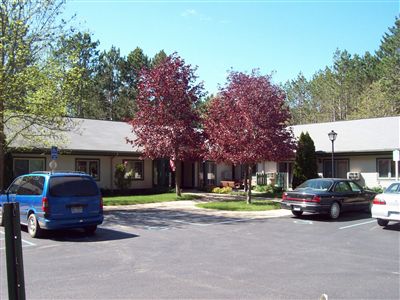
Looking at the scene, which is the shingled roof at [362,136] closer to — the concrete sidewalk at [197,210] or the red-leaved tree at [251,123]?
the red-leaved tree at [251,123]

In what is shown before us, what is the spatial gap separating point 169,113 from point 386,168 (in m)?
13.3

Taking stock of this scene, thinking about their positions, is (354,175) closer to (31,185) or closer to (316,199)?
(316,199)

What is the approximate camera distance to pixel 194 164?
3400 centimetres

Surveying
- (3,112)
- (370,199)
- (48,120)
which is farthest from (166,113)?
(370,199)

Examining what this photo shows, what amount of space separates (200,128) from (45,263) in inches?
773

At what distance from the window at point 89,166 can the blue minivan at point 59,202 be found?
47.0ft

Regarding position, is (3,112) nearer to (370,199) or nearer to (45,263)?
(45,263)

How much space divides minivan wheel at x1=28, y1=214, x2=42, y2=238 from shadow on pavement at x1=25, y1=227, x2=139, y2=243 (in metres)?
0.22

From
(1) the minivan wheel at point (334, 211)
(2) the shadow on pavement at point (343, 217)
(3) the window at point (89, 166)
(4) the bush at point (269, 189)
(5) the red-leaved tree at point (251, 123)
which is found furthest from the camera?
(4) the bush at point (269, 189)

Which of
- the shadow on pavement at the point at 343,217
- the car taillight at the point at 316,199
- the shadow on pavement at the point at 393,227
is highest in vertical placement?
the car taillight at the point at 316,199

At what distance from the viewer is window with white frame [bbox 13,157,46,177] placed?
24.9 metres

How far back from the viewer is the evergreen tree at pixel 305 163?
88.4ft

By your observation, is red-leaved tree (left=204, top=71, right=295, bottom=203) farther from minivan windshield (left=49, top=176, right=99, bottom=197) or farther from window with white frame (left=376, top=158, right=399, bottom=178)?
minivan windshield (left=49, top=176, right=99, bottom=197)

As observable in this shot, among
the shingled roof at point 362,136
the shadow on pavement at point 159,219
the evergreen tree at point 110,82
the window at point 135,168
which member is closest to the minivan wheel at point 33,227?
the shadow on pavement at point 159,219
